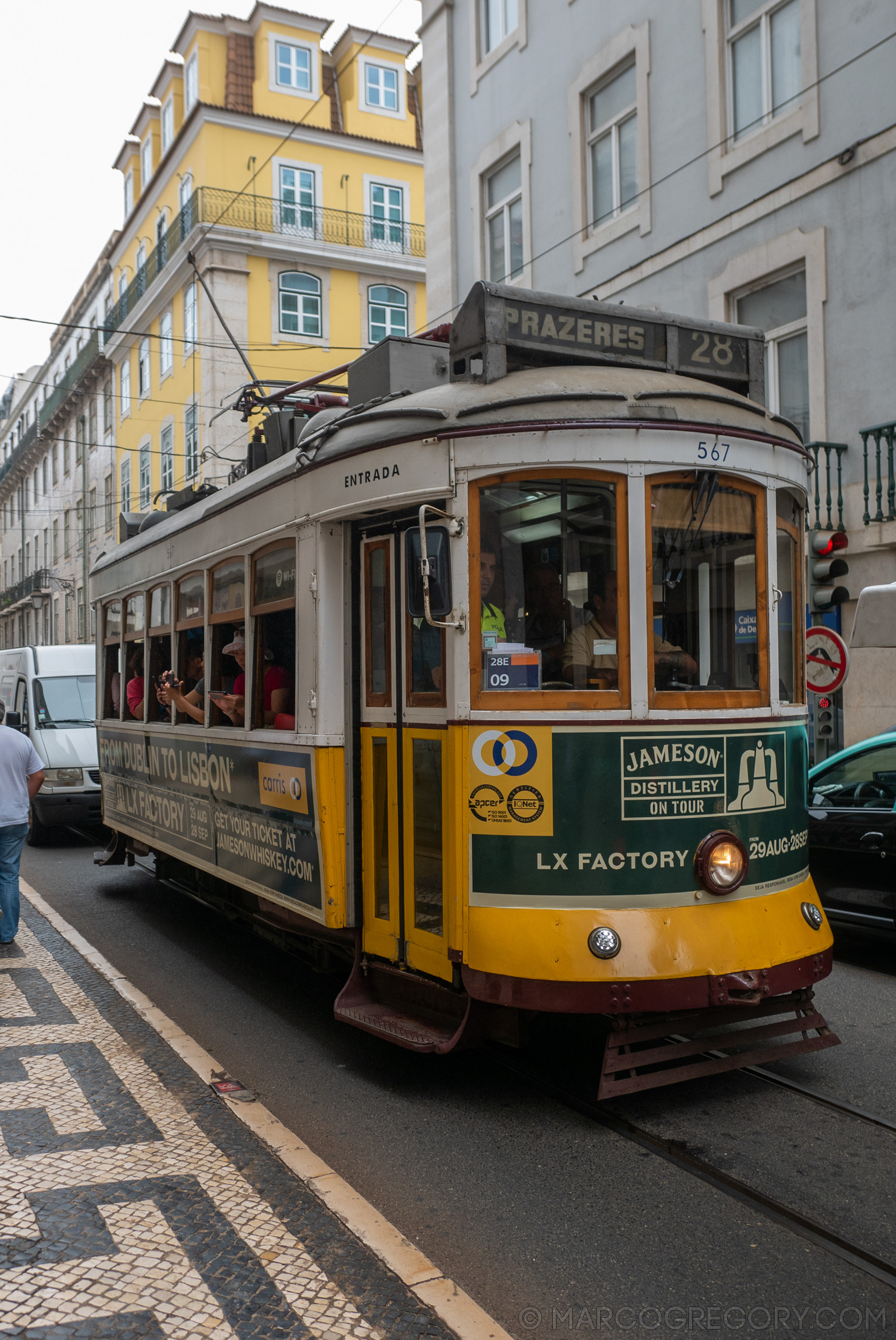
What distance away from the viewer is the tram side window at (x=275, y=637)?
6.08 metres

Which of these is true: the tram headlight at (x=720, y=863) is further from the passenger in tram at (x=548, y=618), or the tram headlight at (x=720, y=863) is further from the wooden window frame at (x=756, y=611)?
the passenger in tram at (x=548, y=618)

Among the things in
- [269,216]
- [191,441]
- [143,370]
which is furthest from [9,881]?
[143,370]

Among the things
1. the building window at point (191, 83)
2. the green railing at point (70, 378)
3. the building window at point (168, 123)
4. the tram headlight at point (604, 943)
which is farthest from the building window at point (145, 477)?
the tram headlight at point (604, 943)

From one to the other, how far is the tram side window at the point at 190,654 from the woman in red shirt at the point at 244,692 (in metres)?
0.49

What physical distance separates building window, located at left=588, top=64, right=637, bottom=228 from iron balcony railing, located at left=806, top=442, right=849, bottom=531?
4947mm

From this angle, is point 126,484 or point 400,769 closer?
point 400,769

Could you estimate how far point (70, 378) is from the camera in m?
43.3

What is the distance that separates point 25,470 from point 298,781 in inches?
2084

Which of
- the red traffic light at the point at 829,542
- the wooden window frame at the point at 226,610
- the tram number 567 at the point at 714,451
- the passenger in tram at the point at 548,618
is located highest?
the red traffic light at the point at 829,542

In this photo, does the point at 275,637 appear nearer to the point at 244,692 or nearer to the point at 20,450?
the point at 244,692

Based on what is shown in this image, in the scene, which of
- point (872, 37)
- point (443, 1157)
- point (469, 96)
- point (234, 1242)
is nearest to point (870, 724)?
point (872, 37)

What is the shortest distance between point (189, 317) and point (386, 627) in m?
28.0

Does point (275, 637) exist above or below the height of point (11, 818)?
above

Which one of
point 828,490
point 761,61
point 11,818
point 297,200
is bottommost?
point 11,818
